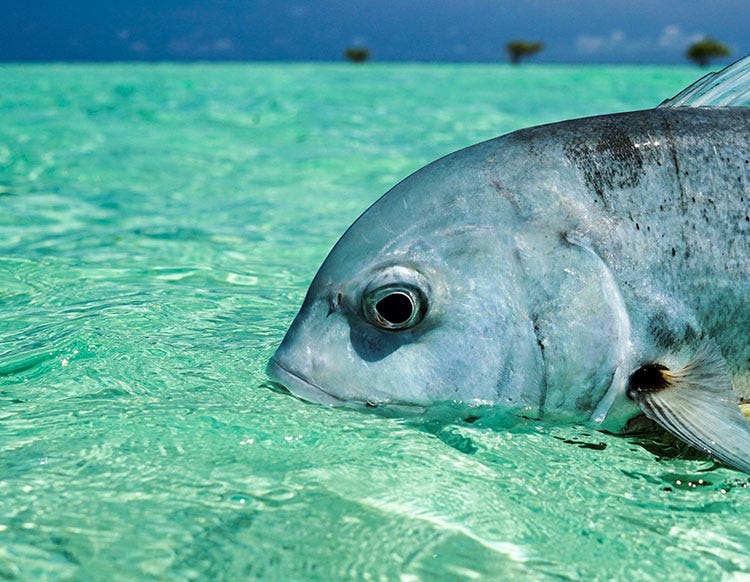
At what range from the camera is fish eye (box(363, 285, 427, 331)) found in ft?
8.71

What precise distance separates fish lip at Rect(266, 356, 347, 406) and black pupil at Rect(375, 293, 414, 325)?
28 centimetres

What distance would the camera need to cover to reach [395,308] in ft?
8.77

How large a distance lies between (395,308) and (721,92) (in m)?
1.31

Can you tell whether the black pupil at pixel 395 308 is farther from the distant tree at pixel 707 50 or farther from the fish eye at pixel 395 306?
→ the distant tree at pixel 707 50

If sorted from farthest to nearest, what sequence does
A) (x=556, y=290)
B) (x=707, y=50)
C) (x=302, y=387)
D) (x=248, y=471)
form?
(x=707, y=50) → (x=302, y=387) → (x=556, y=290) → (x=248, y=471)

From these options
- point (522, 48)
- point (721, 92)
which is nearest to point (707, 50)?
point (522, 48)

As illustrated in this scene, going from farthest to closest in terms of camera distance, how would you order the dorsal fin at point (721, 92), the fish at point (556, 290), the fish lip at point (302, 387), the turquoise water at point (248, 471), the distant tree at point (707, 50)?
the distant tree at point (707, 50)
the dorsal fin at point (721, 92)
the fish lip at point (302, 387)
the fish at point (556, 290)
the turquoise water at point (248, 471)

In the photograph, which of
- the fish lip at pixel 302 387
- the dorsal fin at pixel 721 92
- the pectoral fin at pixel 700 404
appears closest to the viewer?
the pectoral fin at pixel 700 404

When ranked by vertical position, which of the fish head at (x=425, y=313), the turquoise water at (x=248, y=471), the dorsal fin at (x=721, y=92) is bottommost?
the turquoise water at (x=248, y=471)

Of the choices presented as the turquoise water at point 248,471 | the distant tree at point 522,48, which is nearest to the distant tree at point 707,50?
the distant tree at point 522,48

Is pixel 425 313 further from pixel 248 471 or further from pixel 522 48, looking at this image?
pixel 522 48

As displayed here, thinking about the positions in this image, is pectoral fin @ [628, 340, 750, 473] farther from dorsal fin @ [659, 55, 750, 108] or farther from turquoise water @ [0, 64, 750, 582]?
dorsal fin @ [659, 55, 750, 108]

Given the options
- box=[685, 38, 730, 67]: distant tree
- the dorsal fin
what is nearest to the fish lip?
the dorsal fin

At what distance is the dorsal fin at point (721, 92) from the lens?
3037mm
